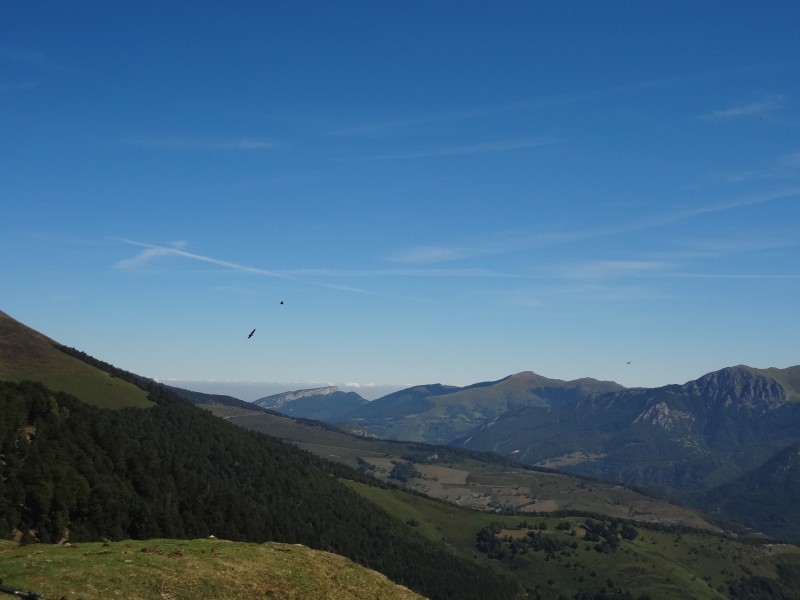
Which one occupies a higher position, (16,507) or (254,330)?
(254,330)

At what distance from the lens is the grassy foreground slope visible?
159ft

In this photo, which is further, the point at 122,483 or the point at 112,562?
the point at 122,483

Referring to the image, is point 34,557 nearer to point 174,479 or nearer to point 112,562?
point 112,562

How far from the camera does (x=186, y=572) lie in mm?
54656

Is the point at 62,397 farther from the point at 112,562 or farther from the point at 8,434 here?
the point at 112,562

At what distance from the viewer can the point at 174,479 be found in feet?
591

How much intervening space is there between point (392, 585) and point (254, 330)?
32.8 metres

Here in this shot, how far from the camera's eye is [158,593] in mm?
50125

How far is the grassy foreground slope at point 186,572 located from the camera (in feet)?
159

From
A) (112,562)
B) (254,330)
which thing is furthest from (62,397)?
(112,562)

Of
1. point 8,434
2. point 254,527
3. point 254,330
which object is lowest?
point 254,527

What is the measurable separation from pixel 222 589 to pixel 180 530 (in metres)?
93.1

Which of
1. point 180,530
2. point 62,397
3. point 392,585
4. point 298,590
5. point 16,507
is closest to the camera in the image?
point 298,590

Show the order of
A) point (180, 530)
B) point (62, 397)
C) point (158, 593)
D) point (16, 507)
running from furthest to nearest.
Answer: point (62, 397) → point (180, 530) → point (16, 507) → point (158, 593)
